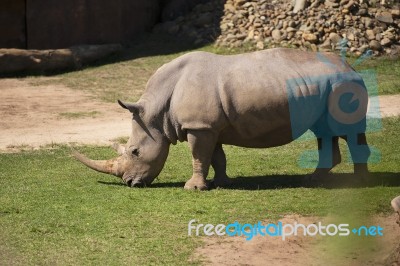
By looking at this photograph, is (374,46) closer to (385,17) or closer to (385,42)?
(385,42)

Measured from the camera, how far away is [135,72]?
20.8 metres

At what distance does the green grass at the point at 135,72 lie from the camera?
754 inches

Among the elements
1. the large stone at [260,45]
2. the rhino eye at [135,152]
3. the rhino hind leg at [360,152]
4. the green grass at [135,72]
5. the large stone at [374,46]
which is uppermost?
the rhino hind leg at [360,152]

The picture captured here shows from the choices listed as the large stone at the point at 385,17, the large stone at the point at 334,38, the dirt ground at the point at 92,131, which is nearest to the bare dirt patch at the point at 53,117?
the dirt ground at the point at 92,131

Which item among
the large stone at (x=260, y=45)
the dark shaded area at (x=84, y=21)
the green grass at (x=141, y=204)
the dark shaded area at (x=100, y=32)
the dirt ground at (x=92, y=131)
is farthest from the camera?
the dark shaded area at (x=84, y=21)

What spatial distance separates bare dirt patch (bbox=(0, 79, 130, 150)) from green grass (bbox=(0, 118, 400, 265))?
1852mm

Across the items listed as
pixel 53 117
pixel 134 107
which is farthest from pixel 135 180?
pixel 53 117

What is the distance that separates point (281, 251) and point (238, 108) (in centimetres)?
263

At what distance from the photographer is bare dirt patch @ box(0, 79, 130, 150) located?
15516 millimetres

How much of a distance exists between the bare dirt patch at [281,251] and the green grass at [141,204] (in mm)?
263

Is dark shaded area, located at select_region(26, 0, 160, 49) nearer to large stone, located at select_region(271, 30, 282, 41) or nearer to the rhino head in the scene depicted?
large stone, located at select_region(271, 30, 282, 41)

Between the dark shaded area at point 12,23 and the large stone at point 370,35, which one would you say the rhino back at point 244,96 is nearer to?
the large stone at point 370,35

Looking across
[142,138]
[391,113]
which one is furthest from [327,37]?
[142,138]

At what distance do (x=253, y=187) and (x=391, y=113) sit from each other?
5.78 meters
